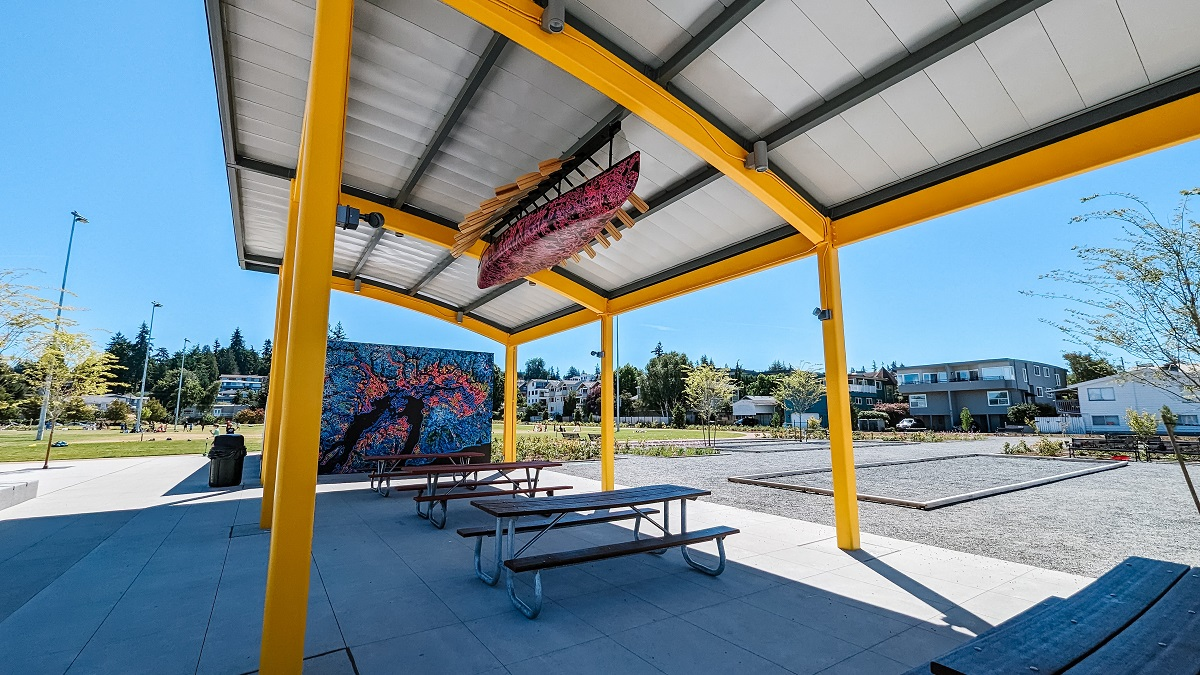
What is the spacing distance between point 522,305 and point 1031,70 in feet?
29.8

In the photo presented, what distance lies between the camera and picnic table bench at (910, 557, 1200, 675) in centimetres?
141

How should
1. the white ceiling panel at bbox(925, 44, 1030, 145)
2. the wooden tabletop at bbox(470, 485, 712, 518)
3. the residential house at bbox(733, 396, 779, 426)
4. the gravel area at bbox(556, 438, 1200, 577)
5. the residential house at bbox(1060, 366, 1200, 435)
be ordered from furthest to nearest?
1. the residential house at bbox(733, 396, 779, 426)
2. the residential house at bbox(1060, 366, 1200, 435)
3. the gravel area at bbox(556, 438, 1200, 577)
4. the wooden tabletop at bbox(470, 485, 712, 518)
5. the white ceiling panel at bbox(925, 44, 1030, 145)

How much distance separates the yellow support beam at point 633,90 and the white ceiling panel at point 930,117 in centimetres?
122

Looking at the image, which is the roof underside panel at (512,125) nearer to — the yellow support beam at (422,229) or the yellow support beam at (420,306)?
the yellow support beam at (422,229)

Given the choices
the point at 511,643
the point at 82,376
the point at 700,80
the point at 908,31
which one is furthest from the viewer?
the point at 82,376

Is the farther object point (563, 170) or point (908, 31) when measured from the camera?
point (563, 170)

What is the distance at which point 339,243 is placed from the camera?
28.9ft

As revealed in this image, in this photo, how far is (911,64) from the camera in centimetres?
361

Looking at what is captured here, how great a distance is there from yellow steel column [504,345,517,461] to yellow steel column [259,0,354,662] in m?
10.2

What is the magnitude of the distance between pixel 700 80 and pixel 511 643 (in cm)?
452

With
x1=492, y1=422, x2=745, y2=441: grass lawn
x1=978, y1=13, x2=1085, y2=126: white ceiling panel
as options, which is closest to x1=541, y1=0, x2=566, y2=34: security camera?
x1=978, y1=13, x2=1085, y2=126: white ceiling panel

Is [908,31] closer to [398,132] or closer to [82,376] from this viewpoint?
[398,132]

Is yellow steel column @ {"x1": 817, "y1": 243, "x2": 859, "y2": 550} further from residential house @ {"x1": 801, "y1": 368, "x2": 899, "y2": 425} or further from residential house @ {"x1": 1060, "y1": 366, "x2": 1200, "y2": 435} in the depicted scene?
residential house @ {"x1": 801, "y1": 368, "x2": 899, "y2": 425}

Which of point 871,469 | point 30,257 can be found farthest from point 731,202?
point 30,257
